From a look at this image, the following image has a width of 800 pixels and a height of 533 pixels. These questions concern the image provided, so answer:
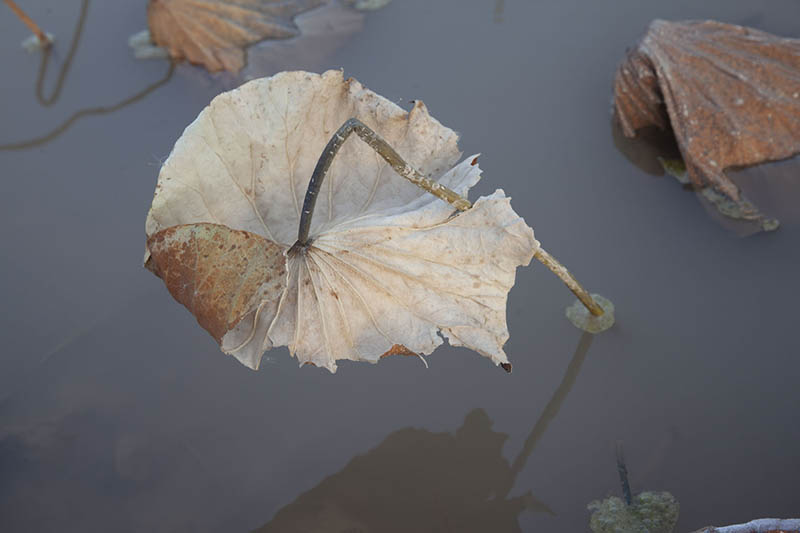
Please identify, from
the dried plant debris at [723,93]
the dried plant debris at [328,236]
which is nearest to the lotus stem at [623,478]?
the dried plant debris at [328,236]

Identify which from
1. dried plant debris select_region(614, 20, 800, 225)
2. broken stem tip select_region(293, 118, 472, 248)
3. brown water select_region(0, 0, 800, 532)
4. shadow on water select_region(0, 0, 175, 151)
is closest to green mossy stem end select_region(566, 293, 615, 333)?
brown water select_region(0, 0, 800, 532)

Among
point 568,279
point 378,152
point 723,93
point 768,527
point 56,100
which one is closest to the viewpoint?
point 378,152

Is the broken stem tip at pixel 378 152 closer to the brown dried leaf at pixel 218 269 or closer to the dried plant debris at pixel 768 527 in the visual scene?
the brown dried leaf at pixel 218 269

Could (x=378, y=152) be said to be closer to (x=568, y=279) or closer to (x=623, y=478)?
(x=568, y=279)

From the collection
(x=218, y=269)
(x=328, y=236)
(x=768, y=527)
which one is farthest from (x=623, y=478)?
(x=218, y=269)

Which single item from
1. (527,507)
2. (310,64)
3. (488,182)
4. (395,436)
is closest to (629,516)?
(527,507)

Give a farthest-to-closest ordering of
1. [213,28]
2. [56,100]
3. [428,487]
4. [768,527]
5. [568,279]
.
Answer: [56,100], [213,28], [428,487], [568,279], [768,527]

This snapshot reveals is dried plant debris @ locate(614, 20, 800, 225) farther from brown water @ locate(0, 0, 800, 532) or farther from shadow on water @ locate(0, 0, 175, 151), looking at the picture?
shadow on water @ locate(0, 0, 175, 151)
